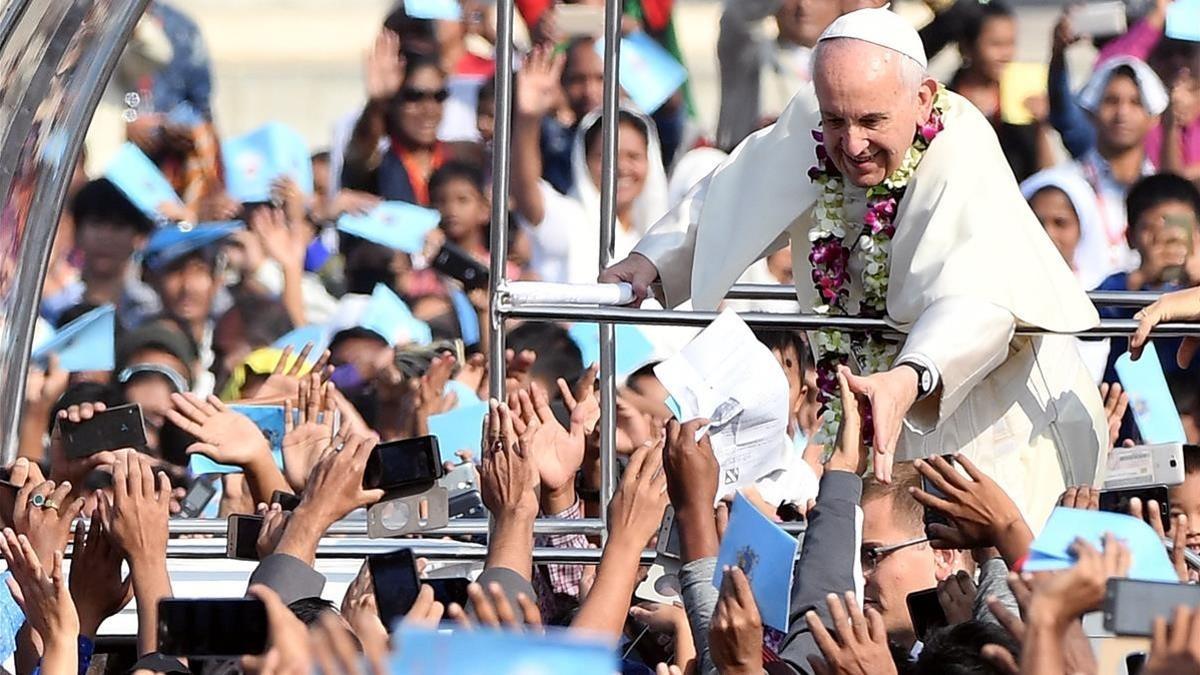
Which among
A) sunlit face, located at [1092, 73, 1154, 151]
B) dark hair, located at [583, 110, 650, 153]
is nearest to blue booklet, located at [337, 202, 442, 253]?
dark hair, located at [583, 110, 650, 153]

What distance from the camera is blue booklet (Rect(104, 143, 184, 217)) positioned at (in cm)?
895

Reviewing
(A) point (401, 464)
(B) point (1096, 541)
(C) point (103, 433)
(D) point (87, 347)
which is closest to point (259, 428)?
(C) point (103, 433)

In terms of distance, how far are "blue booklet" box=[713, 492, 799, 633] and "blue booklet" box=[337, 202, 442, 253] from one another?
5.16 metres

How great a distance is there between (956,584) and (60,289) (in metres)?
5.68

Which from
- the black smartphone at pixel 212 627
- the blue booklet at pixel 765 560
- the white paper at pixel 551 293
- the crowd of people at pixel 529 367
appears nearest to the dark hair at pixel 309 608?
the crowd of people at pixel 529 367

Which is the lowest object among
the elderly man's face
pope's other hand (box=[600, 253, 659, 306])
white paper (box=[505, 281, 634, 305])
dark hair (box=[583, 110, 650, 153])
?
white paper (box=[505, 281, 634, 305])

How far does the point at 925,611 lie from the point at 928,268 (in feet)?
A: 2.34

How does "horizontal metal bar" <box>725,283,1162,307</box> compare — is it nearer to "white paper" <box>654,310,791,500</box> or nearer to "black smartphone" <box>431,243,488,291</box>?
"white paper" <box>654,310,791,500</box>

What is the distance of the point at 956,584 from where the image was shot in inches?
144

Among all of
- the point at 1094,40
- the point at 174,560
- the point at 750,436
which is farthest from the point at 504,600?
the point at 1094,40

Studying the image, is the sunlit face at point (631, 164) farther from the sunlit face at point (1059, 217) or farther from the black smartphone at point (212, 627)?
the black smartphone at point (212, 627)

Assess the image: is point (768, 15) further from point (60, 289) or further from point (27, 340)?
point (27, 340)

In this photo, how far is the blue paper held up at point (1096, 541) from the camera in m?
2.79

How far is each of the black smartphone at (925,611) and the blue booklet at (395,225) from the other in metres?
4.81
